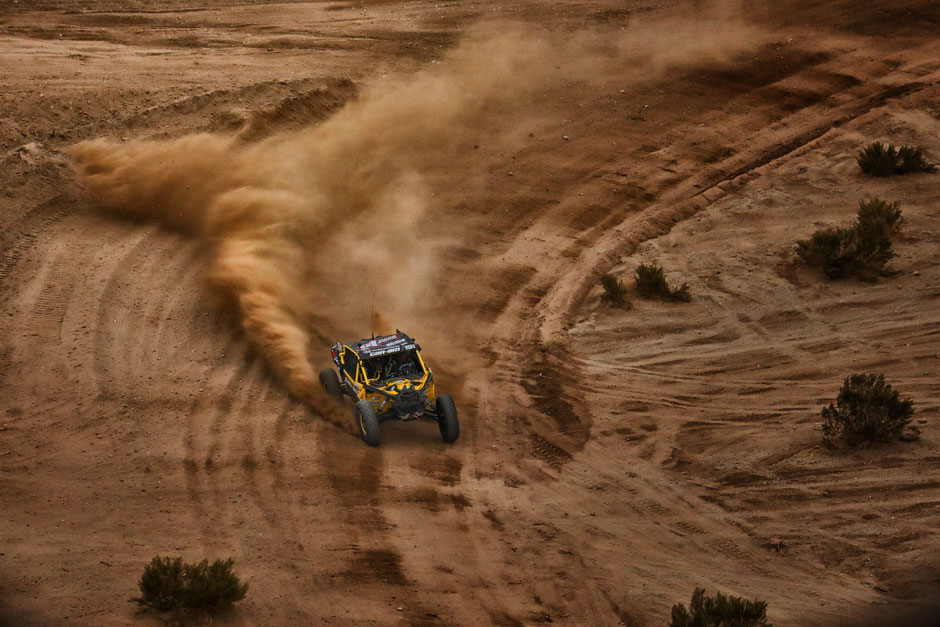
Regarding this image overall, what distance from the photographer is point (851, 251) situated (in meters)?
22.9

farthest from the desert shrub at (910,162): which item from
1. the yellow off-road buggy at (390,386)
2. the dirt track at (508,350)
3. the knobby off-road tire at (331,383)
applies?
the knobby off-road tire at (331,383)

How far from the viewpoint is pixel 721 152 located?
28344mm

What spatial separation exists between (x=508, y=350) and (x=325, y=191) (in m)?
6.50

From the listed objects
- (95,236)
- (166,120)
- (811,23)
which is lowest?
(95,236)

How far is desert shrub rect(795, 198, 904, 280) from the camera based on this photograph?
2294 centimetres

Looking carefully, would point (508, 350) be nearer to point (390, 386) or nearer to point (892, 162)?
point (390, 386)

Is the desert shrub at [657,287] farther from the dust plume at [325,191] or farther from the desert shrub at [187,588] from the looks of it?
the desert shrub at [187,588]

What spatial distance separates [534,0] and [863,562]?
22254mm

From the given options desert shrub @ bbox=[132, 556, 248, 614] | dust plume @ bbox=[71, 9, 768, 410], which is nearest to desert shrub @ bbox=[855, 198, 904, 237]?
dust plume @ bbox=[71, 9, 768, 410]

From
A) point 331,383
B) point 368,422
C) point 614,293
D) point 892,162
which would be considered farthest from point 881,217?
point 368,422

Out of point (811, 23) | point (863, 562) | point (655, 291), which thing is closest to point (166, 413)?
point (655, 291)

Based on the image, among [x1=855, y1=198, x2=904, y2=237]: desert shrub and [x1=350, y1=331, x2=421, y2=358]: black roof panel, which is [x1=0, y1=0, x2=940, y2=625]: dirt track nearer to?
[x1=855, y1=198, x2=904, y2=237]: desert shrub

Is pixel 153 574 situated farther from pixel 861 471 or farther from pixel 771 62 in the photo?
pixel 771 62

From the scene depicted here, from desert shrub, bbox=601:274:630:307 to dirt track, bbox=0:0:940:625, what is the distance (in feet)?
1.25
